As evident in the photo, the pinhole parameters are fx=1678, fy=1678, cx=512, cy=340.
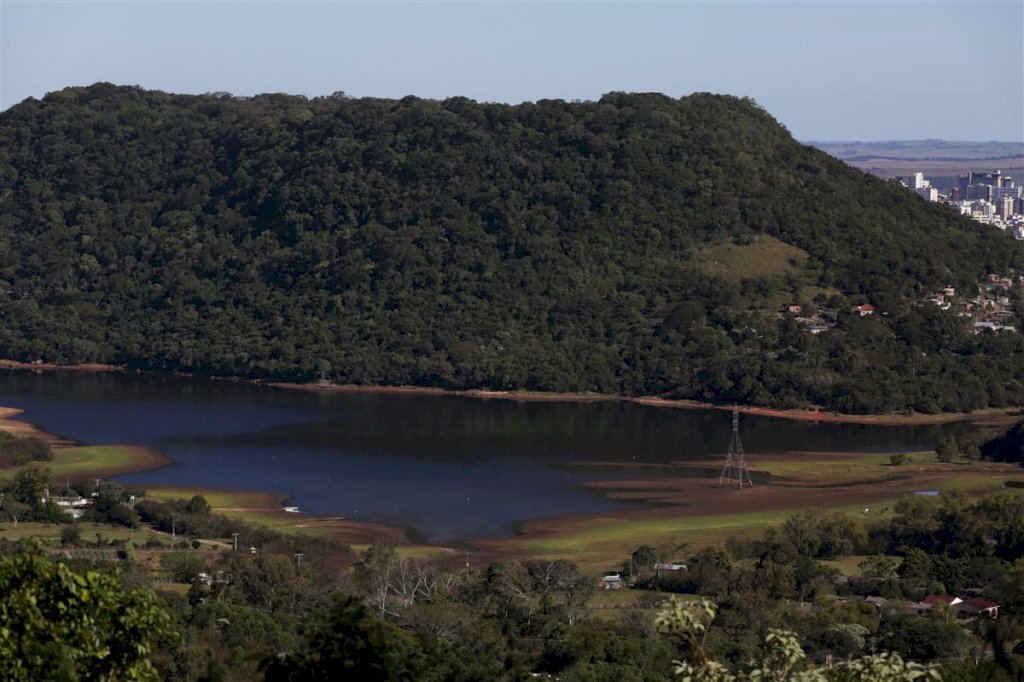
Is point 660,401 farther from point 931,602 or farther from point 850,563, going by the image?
point 931,602

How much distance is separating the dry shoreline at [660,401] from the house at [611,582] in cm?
2471

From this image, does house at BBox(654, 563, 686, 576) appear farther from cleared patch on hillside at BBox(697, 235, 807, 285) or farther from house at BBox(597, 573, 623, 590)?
cleared patch on hillside at BBox(697, 235, 807, 285)

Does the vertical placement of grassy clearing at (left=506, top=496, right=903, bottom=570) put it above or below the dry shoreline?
below

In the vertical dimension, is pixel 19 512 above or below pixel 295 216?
below

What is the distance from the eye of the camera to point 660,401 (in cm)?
6316

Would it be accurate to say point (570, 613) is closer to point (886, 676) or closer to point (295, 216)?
point (886, 676)

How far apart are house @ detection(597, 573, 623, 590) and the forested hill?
95.4 feet

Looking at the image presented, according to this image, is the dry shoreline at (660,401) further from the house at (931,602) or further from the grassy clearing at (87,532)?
the house at (931,602)

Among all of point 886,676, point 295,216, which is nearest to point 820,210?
point 295,216

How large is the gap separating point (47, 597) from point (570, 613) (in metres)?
18.3

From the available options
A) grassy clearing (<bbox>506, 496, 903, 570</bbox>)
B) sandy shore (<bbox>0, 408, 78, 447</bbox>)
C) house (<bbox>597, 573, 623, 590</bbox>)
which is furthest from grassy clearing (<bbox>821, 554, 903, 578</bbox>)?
sandy shore (<bbox>0, 408, 78, 447</bbox>)

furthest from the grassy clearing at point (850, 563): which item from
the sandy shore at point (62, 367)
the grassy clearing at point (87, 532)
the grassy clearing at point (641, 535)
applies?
the sandy shore at point (62, 367)

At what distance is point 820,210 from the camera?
76188mm

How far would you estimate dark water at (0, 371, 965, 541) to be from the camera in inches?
1656
